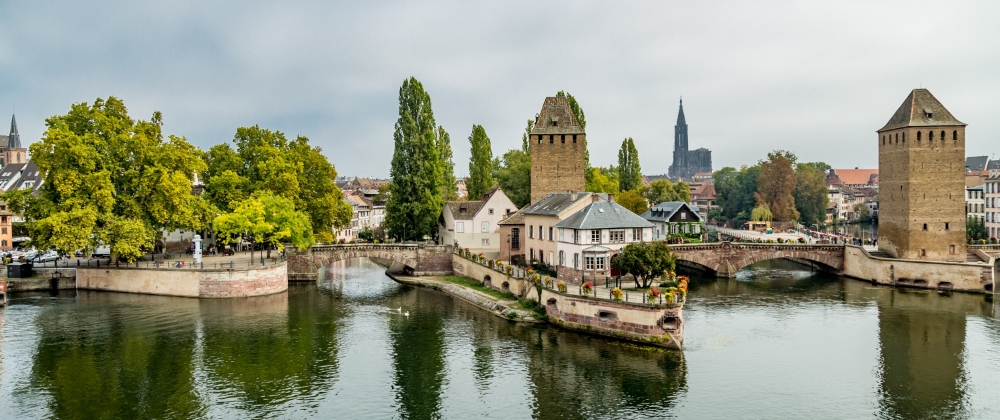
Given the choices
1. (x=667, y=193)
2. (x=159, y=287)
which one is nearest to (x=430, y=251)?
(x=159, y=287)

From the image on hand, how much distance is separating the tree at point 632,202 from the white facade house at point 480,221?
61.2 ft

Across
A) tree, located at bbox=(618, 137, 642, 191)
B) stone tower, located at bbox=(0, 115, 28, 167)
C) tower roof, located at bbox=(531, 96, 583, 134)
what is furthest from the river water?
stone tower, located at bbox=(0, 115, 28, 167)

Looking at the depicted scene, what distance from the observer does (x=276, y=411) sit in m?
27.2

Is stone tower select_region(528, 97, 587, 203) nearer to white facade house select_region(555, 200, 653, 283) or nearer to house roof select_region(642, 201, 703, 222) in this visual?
house roof select_region(642, 201, 703, 222)

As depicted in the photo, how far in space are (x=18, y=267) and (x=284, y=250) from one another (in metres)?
18.9

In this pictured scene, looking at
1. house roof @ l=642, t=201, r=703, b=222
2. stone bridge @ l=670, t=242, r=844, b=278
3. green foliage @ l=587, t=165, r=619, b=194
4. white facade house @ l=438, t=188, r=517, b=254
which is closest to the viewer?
stone bridge @ l=670, t=242, r=844, b=278

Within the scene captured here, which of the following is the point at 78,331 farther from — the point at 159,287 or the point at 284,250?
the point at 284,250

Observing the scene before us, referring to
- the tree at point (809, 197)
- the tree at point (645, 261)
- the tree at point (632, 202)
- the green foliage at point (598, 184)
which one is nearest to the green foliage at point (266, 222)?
the tree at point (645, 261)

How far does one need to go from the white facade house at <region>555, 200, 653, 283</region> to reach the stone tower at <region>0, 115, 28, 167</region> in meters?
124

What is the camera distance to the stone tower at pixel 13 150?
132750 millimetres

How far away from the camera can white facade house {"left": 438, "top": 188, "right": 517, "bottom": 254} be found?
66188 mm

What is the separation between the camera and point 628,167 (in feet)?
307

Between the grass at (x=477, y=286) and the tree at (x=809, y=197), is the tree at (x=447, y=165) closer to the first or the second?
the grass at (x=477, y=286)

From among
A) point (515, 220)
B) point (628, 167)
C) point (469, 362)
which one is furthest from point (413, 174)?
point (628, 167)
